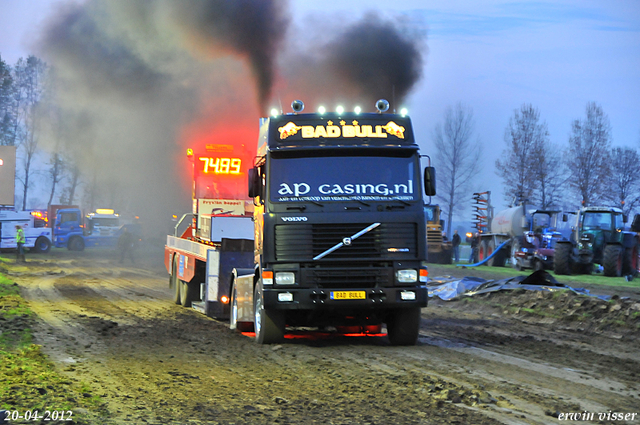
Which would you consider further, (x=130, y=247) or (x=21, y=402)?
(x=130, y=247)

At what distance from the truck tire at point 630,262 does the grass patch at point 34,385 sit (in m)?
22.3

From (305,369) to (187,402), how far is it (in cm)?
210

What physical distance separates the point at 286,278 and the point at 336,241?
0.85 m

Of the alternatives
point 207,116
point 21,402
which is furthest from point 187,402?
point 207,116

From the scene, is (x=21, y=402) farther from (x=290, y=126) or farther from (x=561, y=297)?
(x=561, y=297)

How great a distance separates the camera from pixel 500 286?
16.8 metres

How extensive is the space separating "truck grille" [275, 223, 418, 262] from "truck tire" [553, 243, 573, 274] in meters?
18.5

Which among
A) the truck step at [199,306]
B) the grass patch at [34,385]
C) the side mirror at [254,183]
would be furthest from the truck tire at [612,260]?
the grass patch at [34,385]

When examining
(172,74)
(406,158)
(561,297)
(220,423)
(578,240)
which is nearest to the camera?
(220,423)

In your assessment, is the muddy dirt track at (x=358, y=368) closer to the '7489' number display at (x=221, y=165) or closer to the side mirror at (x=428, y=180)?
the side mirror at (x=428, y=180)

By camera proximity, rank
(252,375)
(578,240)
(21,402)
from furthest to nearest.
Result: (578,240) → (252,375) → (21,402)

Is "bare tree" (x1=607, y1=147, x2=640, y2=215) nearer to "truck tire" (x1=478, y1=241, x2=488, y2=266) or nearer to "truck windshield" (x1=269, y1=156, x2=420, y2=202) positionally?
"truck tire" (x1=478, y1=241, x2=488, y2=266)

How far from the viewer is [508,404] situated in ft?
21.4

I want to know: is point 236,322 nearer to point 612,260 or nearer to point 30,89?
point 612,260
